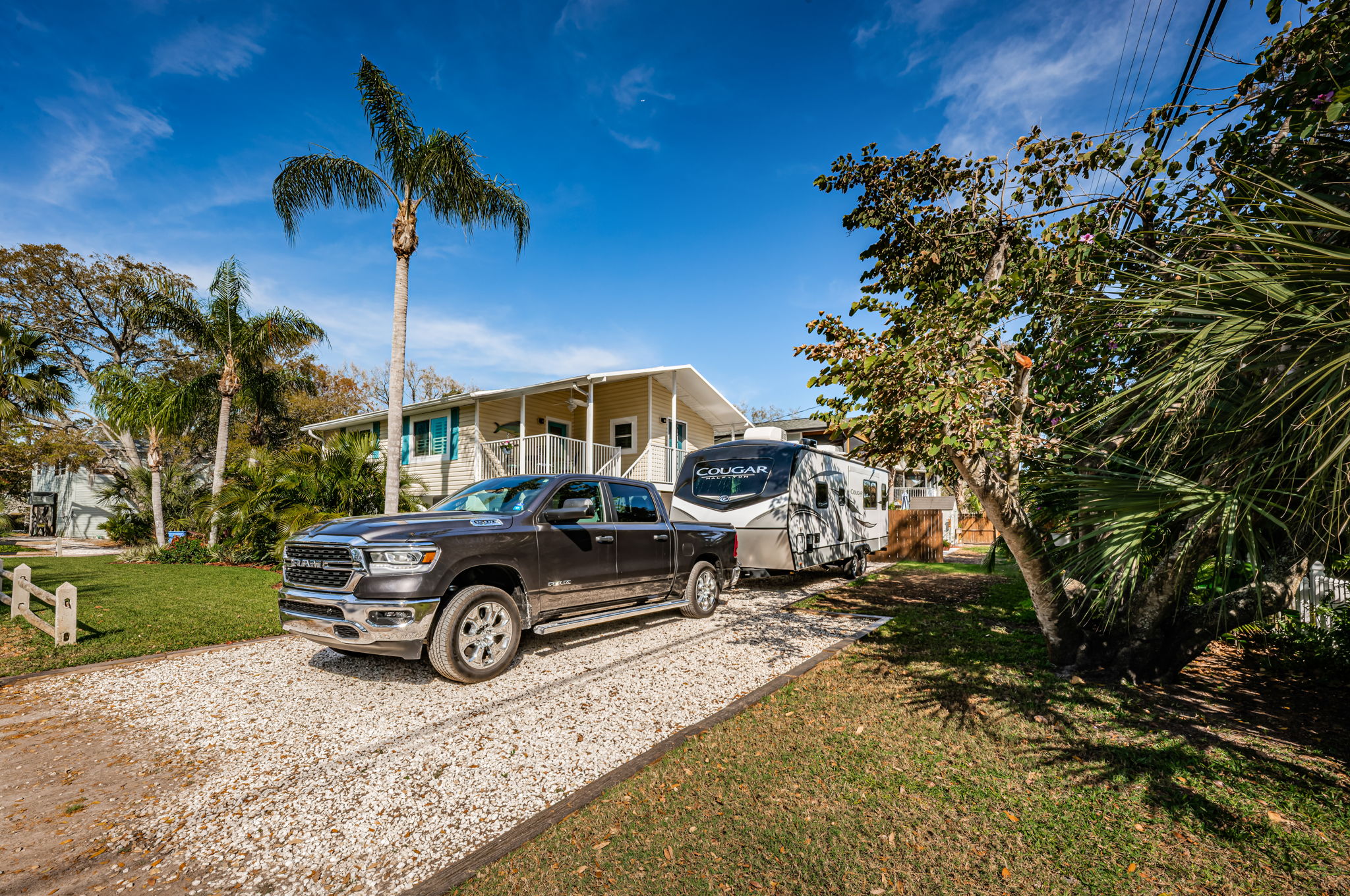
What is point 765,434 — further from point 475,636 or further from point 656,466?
point 475,636

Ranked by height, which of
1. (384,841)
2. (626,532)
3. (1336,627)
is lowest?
(384,841)

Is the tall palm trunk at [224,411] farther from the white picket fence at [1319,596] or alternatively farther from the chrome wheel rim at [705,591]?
the white picket fence at [1319,596]

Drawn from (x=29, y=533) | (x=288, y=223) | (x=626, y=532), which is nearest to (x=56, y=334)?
(x=29, y=533)

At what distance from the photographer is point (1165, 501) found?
11.8 feet

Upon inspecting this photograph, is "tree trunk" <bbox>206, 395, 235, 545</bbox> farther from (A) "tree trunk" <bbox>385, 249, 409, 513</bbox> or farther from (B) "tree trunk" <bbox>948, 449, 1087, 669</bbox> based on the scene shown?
(B) "tree trunk" <bbox>948, 449, 1087, 669</bbox>

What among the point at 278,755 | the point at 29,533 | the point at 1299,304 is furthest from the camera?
the point at 29,533

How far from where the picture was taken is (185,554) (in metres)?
16.0

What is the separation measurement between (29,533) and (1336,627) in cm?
4818

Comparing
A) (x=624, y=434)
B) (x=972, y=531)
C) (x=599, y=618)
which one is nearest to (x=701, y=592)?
(x=599, y=618)

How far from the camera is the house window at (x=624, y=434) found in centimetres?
2030

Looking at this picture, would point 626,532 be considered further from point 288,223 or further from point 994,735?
point 288,223

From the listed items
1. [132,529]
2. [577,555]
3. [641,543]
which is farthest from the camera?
[132,529]

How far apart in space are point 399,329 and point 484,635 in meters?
9.13

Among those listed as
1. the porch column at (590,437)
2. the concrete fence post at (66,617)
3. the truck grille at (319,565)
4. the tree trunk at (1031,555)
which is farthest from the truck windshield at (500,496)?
the porch column at (590,437)
